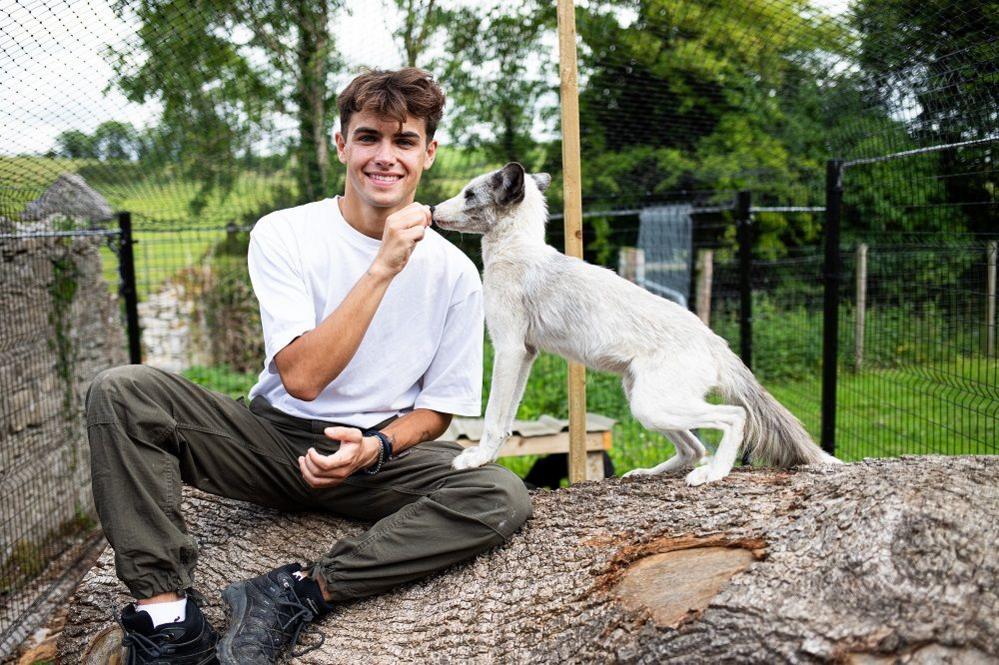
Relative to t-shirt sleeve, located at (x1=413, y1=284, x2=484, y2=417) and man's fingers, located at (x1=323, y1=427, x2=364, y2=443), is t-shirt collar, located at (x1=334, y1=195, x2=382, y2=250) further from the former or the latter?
man's fingers, located at (x1=323, y1=427, x2=364, y2=443)

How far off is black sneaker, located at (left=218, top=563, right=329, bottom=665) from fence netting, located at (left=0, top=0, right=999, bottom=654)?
2.05 metres

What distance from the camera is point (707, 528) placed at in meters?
2.36

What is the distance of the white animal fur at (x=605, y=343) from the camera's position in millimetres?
2883

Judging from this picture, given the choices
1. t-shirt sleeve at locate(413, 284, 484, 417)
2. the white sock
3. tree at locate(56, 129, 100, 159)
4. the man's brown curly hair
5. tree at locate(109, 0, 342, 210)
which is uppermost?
tree at locate(109, 0, 342, 210)

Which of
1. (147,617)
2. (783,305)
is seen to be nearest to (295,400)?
(147,617)

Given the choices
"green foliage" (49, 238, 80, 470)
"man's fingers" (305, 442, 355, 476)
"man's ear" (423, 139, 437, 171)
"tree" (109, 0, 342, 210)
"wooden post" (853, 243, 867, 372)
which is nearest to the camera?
"man's fingers" (305, 442, 355, 476)

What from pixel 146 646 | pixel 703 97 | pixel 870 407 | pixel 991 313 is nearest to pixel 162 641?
pixel 146 646

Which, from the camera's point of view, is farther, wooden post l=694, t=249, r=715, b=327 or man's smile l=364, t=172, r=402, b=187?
wooden post l=694, t=249, r=715, b=327

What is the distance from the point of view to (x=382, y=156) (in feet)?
8.99

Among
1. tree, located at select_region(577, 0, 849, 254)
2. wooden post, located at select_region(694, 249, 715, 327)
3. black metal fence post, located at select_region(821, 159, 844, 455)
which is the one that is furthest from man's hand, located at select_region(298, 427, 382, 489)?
wooden post, located at select_region(694, 249, 715, 327)

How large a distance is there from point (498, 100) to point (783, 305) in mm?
4130

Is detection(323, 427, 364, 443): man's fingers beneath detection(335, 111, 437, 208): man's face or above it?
beneath

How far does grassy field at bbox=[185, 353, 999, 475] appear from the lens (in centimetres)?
469

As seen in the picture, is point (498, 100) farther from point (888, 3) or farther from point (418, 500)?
point (418, 500)
